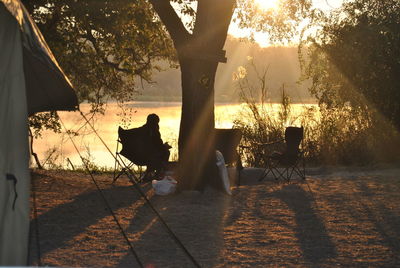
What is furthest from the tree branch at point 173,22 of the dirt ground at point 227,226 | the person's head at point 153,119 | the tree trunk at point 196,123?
the dirt ground at point 227,226

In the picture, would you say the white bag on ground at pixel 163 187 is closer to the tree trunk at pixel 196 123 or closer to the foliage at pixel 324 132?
the tree trunk at pixel 196 123

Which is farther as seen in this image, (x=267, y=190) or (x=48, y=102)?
(x=267, y=190)

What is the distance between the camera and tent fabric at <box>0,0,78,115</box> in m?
4.66

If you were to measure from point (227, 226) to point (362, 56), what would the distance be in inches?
318

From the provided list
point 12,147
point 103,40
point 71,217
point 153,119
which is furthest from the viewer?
point 103,40

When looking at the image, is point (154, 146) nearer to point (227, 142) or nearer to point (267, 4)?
point (227, 142)

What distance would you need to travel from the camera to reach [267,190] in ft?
33.0

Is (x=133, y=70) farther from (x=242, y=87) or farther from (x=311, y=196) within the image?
(x=311, y=196)

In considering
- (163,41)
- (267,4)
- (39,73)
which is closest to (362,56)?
(267,4)

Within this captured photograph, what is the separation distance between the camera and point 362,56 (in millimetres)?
14414

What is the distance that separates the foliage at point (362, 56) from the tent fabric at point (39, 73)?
31.3ft

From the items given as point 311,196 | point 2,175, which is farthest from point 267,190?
point 2,175

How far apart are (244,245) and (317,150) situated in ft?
27.0

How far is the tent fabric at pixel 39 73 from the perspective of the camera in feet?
15.3
